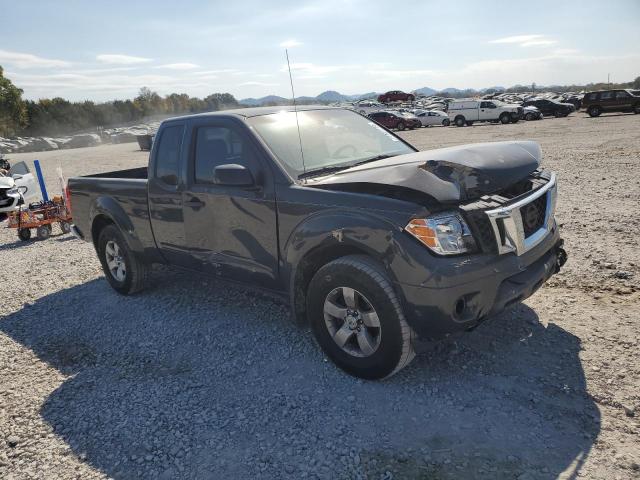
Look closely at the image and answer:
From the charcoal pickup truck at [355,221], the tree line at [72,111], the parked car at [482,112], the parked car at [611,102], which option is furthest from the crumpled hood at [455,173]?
the tree line at [72,111]

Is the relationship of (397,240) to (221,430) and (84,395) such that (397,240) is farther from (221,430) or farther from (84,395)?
(84,395)

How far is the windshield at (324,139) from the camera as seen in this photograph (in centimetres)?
403

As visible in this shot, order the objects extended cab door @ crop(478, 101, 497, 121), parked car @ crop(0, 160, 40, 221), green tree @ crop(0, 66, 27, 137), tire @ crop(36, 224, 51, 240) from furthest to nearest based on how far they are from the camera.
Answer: green tree @ crop(0, 66, 27, 137) → extended cab door @ crop(478, 101, 497, 121) → parked car @ crop(0, 160, 40, 221) → tire @ crop(36, 224, 51, 240)

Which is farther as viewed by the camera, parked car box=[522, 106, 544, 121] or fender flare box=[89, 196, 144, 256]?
parked car box=[522, 106, 544, 121]

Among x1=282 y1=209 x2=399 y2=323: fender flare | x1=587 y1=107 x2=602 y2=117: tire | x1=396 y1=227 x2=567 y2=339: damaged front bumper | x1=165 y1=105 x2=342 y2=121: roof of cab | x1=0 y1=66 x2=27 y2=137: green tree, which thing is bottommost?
x1=587 y1=107 x2=602 y2=117: tire

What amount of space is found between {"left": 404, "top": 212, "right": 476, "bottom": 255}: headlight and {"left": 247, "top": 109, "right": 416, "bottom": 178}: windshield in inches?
47.9

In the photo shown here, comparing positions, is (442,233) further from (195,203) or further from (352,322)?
(195,203)

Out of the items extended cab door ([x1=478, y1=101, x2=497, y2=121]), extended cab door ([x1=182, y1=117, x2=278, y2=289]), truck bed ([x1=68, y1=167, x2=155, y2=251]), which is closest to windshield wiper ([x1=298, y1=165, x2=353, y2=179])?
extended cab door ([x1=182, y1=117, x2=278, y2=289])

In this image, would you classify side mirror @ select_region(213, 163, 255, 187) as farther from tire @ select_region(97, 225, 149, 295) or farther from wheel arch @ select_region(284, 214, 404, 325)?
tire @ select_region(97, 225, 149, 295)

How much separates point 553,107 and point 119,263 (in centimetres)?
3656

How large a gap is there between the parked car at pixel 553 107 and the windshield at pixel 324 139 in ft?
115

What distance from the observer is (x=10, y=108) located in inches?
2234

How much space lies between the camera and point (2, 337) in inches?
196

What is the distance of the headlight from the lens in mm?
3043
